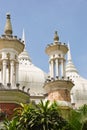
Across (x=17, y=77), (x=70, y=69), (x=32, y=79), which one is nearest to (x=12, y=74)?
(x=17, y=77)

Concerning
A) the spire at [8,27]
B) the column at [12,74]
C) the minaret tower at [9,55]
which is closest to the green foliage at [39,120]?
the column at [12,74]

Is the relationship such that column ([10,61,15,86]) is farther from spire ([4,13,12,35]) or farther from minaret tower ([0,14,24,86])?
spire ([4,13,12,35])

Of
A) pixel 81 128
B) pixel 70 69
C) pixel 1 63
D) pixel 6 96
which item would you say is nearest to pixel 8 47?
pixel 1 63

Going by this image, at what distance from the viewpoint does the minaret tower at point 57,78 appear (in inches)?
1261

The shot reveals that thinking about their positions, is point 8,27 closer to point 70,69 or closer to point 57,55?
point 57,55

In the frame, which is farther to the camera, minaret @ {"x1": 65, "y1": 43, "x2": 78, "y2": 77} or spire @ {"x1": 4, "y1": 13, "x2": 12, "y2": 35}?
minaret @ {"x1": 65, "y1": 43, "x2": 78, "y2": 77}

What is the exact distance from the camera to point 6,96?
27.8 metres

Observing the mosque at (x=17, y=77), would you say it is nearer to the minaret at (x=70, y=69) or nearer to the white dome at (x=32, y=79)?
the white dome at (x=32, y=79)

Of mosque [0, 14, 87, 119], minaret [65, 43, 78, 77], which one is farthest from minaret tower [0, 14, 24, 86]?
minaret [65, 43, 78, 77]

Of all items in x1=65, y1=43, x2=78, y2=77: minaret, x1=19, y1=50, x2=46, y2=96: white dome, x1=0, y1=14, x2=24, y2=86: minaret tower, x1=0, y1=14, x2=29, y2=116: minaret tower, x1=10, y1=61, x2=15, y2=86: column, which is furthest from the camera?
x1=65, y1=43, x2=78, y2=77: minaret

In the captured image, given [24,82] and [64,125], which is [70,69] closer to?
[24,82]

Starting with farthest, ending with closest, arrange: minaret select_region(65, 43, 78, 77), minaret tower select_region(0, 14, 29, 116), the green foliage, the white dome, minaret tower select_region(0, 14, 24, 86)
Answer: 1. minaret select_region(65, 43, 78, 77)
2. the white dome
3. minaret tower select_region(0, 14, 24, 86)
4. minaret tower select_region(0, 14, 29, 116)
5. the green foliage

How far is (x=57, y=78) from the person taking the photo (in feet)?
106

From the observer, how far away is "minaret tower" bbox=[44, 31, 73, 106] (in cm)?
3203
